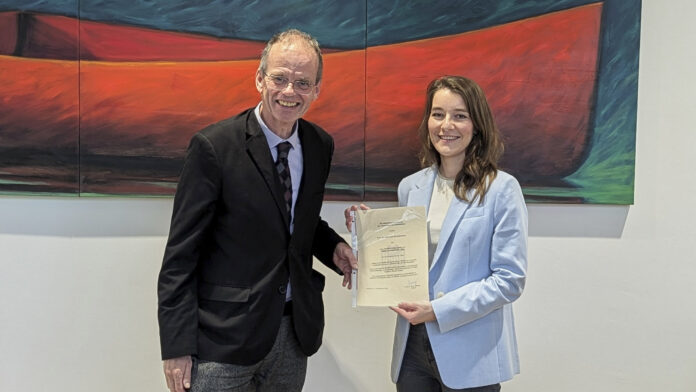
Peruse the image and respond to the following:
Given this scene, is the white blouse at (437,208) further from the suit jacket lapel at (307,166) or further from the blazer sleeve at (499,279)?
the suit jacket lapel at (307,166)

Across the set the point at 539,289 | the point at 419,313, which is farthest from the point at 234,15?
the point at 539,289

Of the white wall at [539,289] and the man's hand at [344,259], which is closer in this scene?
the man's hand at [344,259]

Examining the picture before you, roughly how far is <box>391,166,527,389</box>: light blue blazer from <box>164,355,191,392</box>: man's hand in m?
0.75

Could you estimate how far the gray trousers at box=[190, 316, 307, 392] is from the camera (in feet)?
5.05

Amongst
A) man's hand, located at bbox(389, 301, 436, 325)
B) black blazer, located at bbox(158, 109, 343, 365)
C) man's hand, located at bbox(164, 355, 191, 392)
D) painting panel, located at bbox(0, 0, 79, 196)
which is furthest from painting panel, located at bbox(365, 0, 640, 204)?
painting panel, located at bbox(0, 0, 79, 196)

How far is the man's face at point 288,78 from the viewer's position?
157cm

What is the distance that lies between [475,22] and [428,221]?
3.30ft

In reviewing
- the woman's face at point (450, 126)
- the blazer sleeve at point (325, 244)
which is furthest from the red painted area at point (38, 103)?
the woman's face at point (450, 126)

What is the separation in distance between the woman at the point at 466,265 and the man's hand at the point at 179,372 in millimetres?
668

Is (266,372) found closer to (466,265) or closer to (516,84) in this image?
(466,265)

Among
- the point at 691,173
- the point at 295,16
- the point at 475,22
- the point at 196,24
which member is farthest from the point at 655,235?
the point at 196,24

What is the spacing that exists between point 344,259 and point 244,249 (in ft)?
1.45

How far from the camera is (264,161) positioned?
157 centimetres

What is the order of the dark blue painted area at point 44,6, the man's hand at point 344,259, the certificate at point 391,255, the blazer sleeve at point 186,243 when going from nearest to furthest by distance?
the blazer sleeve at point 186,243 → the certificate at point 391,255 → the man's hand at point 344,259 → the dark blue painted area at point 44,6
